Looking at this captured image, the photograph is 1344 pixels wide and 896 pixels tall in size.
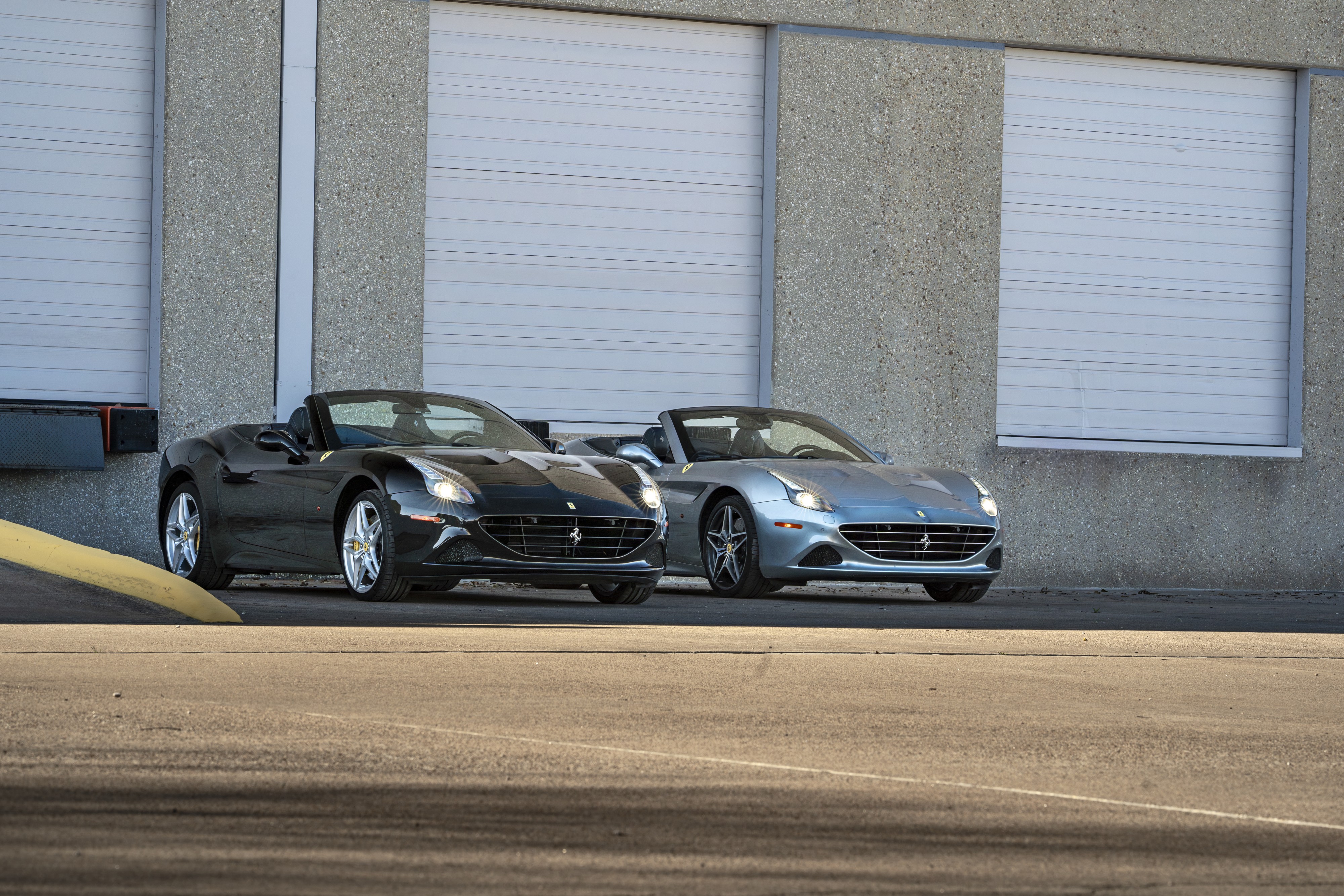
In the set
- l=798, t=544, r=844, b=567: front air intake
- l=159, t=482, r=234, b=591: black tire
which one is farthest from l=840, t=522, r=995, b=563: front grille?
l=159, t=482, r=234, b=591: black tire

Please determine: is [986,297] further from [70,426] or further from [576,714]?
[576,714]

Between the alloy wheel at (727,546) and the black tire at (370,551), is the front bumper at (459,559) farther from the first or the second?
the alloy wheel at (727,546)

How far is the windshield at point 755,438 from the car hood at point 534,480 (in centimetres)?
193

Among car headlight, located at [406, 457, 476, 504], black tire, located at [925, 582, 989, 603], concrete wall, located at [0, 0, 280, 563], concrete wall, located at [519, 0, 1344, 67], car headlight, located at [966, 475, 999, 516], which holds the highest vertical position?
concrete wall, located at [519, 0, 1344, 67]

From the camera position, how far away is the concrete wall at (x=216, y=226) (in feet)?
52.9

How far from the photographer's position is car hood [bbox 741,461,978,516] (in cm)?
1211

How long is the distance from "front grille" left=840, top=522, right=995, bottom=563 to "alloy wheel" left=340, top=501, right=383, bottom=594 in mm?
2937

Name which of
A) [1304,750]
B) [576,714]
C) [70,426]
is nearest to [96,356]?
[70,426]

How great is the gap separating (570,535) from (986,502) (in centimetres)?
322

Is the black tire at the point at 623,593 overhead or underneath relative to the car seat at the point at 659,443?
underneath

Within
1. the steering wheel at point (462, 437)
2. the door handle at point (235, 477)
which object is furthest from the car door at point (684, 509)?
the door handle at point (235, 477)

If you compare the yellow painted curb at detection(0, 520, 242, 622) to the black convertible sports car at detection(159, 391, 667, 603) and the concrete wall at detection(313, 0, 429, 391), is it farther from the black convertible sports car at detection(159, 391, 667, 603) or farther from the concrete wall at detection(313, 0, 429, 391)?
the concrete wall at detection(313, 0, 429, 391)

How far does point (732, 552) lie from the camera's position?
1243 centimetres

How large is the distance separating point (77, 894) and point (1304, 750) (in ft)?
11.9
